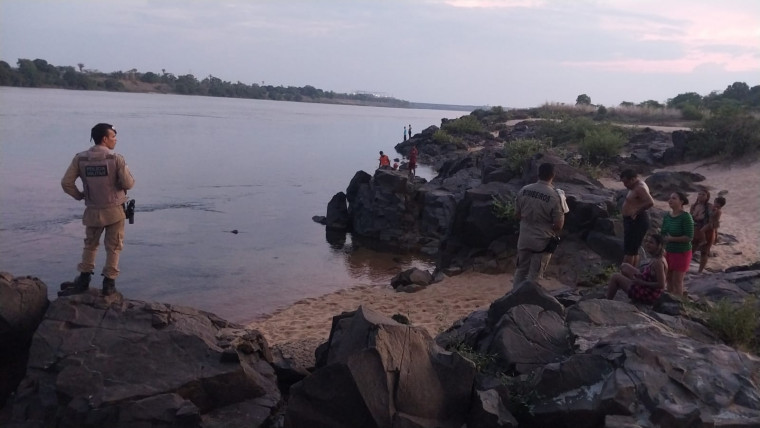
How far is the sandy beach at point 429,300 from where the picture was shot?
Result: 34.7ft

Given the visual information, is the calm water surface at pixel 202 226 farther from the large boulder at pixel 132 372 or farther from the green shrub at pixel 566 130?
the green shrub at pixel 566 130

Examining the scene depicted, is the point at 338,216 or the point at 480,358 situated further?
the point at 338,216

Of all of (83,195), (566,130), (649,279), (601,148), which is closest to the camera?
(83,195)

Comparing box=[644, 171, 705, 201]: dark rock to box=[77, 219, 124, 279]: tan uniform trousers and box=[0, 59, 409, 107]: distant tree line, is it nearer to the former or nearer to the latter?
box=[77, 219, 124, 279]: tan uniform trousers

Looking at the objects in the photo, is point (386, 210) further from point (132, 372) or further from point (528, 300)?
point (132, 372)

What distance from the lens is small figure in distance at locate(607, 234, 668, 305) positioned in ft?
25.0

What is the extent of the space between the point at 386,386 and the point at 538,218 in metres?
3.96

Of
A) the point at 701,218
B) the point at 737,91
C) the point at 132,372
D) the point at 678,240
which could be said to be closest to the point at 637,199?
the point at 678,240

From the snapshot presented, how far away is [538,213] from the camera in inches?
331

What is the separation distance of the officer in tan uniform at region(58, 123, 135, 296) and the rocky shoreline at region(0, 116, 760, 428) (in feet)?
1.34

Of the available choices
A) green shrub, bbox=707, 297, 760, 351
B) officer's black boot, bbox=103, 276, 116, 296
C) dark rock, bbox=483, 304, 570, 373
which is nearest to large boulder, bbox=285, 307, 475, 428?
dark rock, bbox=483, 304, 570, 373

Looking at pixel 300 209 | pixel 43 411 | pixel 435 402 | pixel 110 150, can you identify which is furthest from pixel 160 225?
pixel 435 402

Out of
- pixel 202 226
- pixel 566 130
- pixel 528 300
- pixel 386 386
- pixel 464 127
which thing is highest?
pixel 566 130

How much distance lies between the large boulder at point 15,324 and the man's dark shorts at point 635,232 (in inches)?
284
